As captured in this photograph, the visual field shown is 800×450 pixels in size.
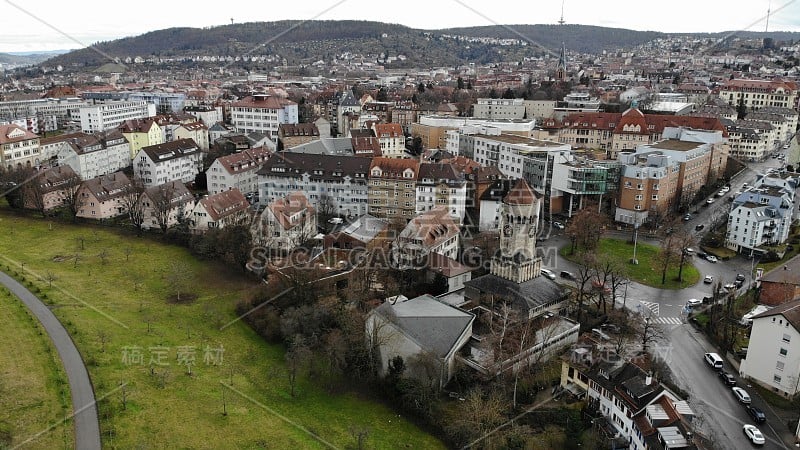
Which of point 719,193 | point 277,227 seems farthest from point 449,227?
point 719,193

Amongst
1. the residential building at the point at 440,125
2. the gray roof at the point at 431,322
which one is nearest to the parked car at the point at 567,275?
the gray roof at the point at 431,322

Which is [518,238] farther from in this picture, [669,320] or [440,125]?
[440,125]

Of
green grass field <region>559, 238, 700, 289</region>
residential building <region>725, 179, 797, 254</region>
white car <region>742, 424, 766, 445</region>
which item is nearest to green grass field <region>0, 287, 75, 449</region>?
white car <region>742, 424, 766, 445</region>

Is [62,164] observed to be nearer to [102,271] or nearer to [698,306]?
[102,271]

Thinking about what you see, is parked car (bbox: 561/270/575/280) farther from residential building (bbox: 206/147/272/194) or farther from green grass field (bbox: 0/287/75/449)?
residential building (bbox: 206/147/272/194)

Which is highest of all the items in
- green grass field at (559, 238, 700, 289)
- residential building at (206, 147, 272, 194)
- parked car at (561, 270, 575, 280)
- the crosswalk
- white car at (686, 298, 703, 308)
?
residential building at (206, 147, 272, 194)

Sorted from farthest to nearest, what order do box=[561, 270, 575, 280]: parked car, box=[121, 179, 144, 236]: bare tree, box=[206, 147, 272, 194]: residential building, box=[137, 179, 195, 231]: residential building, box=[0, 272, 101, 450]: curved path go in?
box=[206, 147, 272, 194]: residential building < box=[121, 179, 144, 236]: bare tree < box=[137, 179, 195, 231]: residential building < box=[561, 270, 575, 280]: parked car < box=[0, 272, 101, 450]: curved path

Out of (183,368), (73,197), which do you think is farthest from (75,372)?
(73,197)
